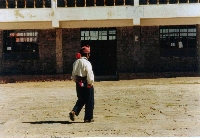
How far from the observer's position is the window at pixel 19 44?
18812 millimetres

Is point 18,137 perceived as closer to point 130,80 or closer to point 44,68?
point 130,80

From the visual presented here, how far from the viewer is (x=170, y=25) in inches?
728

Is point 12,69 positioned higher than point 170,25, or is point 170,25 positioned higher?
point 170,25

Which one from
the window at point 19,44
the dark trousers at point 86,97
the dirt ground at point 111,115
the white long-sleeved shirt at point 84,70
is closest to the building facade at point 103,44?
the window at point 19,44

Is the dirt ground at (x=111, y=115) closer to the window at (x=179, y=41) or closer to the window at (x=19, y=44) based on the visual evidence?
the window at (x=179, y=41)

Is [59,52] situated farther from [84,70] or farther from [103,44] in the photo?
[84,70]

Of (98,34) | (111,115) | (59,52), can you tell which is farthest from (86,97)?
(98,34)

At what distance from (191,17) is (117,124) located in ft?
39.7

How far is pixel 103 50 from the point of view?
19.3m

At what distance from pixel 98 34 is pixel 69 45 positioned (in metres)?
1.92

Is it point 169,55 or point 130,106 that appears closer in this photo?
point 130,106

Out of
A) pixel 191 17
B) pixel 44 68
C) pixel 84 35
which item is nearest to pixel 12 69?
pixel 44 68

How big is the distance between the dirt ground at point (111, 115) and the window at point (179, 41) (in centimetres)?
637

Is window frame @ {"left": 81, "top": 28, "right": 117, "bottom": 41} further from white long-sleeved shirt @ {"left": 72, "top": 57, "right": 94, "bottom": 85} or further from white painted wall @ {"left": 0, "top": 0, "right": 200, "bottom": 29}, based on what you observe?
white long-sleeved shirt @ {"left": 72, "top": 57, "right": 94, "bottom": 85}
